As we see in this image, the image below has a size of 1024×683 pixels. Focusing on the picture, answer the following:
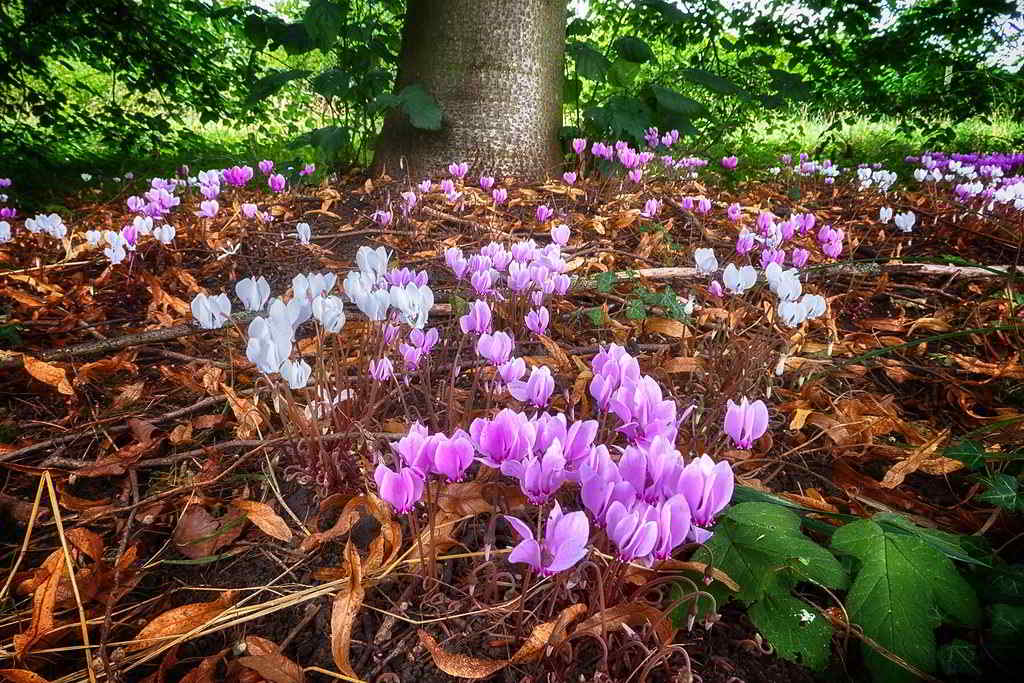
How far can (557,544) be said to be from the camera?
79 cm

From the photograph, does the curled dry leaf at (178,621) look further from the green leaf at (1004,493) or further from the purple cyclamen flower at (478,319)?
the green leaf at (1004,493)

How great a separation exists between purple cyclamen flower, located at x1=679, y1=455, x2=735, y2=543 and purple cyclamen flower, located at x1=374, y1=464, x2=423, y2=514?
0.42m

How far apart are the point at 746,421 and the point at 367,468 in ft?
2.59

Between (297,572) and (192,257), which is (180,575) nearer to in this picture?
(297,572)

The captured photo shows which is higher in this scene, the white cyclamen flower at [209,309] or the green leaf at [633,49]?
the green leaf at [633,49]

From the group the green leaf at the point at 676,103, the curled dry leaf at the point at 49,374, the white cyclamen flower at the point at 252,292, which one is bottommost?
the curled dry leaf at the point at 49,374

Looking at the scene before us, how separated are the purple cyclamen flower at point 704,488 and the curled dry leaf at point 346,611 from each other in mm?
568

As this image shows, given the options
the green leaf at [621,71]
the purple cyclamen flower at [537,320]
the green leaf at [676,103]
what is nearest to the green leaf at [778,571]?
the purple cyclamen flower at [537,320]

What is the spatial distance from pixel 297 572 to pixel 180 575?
239mm

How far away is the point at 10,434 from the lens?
155 centimetres

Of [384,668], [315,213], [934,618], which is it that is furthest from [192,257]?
[934,618]

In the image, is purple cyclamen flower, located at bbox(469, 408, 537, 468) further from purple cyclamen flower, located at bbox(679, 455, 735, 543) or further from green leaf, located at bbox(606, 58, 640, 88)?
green leaf, located at bbox(606, 58, 640, 88)

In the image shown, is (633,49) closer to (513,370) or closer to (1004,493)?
(513,370)

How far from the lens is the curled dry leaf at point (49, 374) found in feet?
5.54
